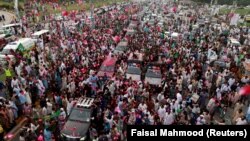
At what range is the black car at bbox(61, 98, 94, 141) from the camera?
37.3 ft

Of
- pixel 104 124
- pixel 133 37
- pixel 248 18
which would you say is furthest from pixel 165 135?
pixel 248 18

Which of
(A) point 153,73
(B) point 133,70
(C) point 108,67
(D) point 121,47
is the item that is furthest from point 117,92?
(D) point 121,47

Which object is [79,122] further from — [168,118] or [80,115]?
[168,118]

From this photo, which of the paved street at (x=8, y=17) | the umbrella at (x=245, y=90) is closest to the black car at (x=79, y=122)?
the umbrella at (x=245, y=90)

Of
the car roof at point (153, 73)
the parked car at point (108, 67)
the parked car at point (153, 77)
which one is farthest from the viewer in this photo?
the parked car at point (108, 67)

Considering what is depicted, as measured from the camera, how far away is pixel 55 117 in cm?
1252

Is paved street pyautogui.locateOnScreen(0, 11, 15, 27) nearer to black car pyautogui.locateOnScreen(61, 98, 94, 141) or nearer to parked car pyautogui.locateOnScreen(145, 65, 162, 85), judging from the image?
parked car pyautogui.locateOnScreen(145, 65, 162, 85)

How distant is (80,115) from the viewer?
12.3 meters

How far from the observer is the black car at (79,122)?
1137 cm

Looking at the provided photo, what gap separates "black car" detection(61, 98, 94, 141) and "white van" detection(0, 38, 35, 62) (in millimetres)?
8658

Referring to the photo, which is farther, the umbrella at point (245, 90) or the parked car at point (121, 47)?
the parked car at point (121, 47)

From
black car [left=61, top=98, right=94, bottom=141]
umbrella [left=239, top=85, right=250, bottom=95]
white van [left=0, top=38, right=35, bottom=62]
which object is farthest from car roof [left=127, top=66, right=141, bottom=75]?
white van [left=0, top=38, right=35, bottom=62]

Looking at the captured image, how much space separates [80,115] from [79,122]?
1.25ft

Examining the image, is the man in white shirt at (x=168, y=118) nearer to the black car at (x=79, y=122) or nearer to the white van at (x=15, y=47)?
the black car at (x=79, y=122)
